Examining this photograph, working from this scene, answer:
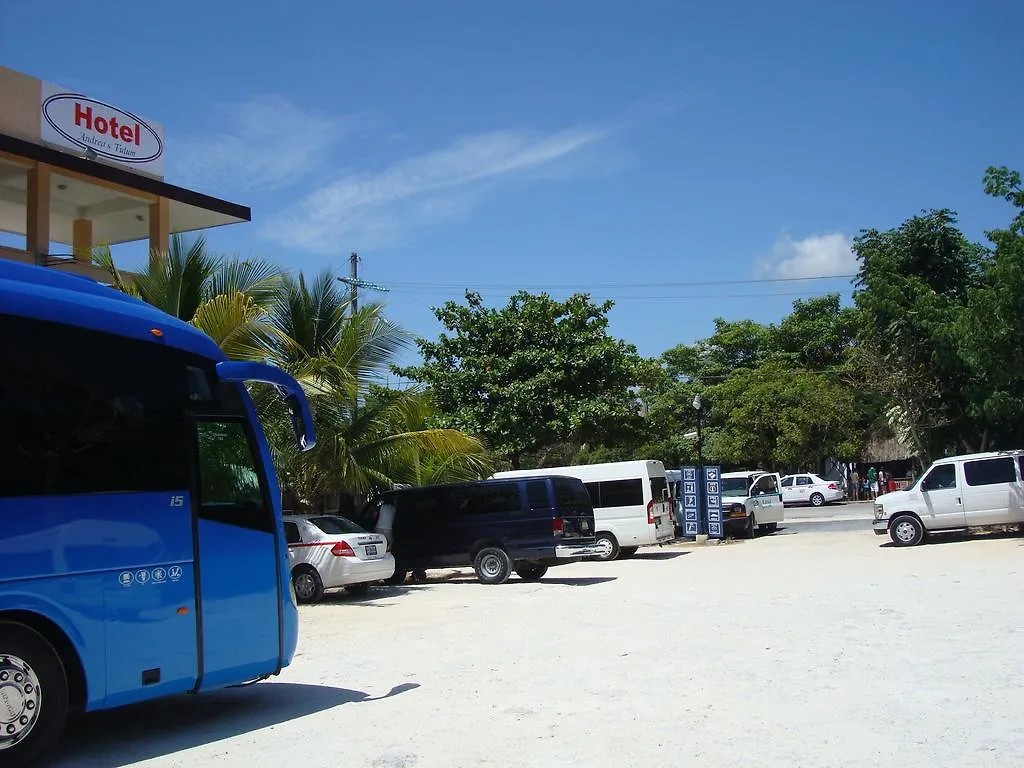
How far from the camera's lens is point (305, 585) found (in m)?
16.3

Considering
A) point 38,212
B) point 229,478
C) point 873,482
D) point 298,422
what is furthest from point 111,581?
point 873,482

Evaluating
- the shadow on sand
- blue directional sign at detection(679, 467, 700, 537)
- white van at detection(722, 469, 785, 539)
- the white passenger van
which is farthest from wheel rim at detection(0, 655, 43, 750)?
white van at detection(722, 469, 785, 539)

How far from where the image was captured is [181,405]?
729cm

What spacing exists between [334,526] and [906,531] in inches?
510

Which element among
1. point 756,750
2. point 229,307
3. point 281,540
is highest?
point 229,307

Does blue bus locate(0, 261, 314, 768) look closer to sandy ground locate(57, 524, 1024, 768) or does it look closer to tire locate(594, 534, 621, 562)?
sandy ground locate(57, 524, 1024, 768)

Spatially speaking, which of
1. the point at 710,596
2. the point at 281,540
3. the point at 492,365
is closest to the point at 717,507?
the point at 492,365

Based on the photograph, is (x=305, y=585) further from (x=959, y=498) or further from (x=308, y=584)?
(x=959, y=498)

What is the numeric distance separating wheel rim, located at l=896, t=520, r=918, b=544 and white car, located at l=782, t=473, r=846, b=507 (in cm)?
2347

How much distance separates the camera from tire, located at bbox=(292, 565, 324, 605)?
53.1ft

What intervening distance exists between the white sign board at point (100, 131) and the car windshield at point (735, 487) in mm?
18114

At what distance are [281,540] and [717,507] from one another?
20.3 meters

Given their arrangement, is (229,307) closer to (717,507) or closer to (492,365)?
(492,365)

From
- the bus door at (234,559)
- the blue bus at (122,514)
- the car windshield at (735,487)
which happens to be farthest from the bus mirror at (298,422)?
the car windshield at (735,487)
